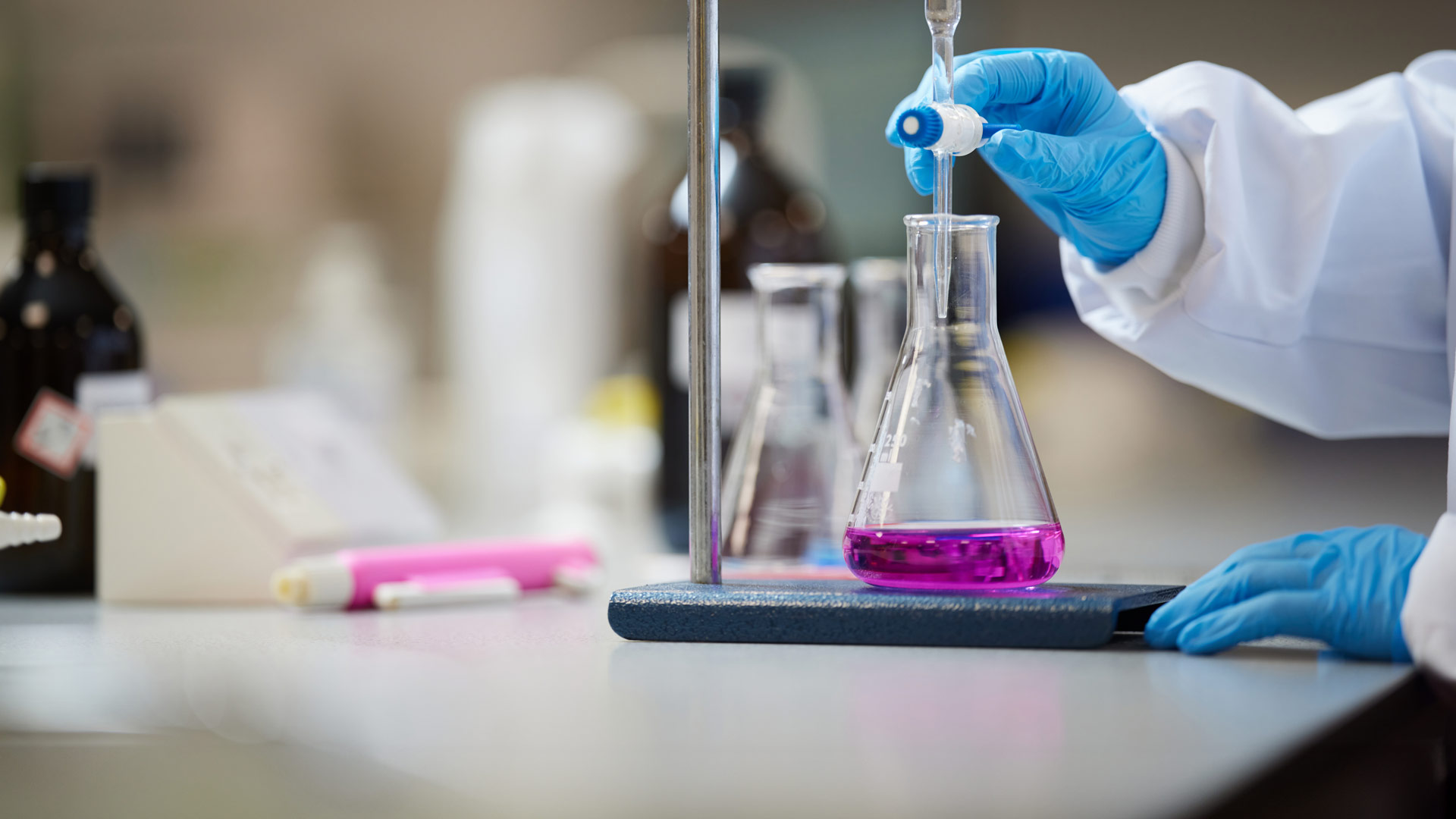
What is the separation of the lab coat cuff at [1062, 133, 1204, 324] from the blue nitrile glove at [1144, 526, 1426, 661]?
290mm

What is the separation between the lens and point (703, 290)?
0.74m

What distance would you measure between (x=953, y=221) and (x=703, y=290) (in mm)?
143

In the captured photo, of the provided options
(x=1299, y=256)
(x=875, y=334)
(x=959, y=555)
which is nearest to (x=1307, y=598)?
(x=959, y=555)

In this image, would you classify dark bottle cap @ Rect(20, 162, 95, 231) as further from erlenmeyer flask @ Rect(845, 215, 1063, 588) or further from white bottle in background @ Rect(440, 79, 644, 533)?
white bottle in background @ Rect(440, 79, 644, 533)

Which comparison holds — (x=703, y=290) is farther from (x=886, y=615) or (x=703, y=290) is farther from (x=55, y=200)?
(x=55, y=200)

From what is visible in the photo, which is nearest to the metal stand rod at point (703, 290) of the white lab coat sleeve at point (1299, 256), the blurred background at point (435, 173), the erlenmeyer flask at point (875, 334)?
the white lab coat sleeve at point (1299, 256)

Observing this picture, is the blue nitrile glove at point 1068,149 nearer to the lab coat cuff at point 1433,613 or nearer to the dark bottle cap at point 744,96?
the lab coat cuff at point 1433,613

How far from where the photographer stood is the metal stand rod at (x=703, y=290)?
0.73 meters

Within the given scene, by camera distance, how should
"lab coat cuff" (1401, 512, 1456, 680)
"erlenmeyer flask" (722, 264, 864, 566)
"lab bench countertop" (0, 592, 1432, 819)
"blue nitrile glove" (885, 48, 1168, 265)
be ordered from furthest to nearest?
"erlenmeyer flask" (722, 264, 864, 566), "blue nitrile glove" (885, 48, 1168, 265), "lab coat cuff" (1401, 512, 1456, 680), "lab bench countertop" (0, 592, 1432, 819)

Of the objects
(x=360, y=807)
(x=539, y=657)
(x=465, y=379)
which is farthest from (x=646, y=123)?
(x=360, y=807)

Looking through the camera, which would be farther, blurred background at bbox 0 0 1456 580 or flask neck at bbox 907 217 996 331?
blurred background at bbox 0 0 1456 580

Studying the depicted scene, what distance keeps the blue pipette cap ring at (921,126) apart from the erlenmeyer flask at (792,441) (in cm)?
35

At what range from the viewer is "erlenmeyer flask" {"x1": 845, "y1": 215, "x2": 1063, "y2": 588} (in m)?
0.68

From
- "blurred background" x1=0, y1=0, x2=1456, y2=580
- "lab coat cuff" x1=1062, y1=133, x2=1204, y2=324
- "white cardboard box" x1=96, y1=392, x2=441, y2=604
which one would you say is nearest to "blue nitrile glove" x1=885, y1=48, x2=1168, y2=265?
"lab coat cuff" x1=1062, y1=133, x2=1204, y2=324
